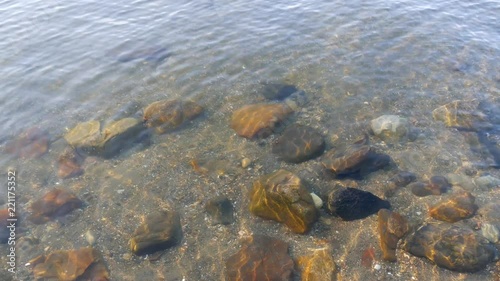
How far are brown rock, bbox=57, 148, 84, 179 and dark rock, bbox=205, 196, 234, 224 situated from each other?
13.5ft

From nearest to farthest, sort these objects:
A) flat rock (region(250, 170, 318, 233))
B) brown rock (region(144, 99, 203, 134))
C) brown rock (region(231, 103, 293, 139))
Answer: flat rock (region(250, 170, 318, 233)), brown rock (region(231, 103, 293, 139)), brown rock (region(144, 99, 203, 134))

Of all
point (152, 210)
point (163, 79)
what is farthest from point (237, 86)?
point (152, 210)

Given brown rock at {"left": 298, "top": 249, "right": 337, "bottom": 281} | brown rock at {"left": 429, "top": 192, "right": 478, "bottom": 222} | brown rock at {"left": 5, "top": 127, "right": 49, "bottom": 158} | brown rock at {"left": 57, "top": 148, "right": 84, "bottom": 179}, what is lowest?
brown rock at {"left": 298, "top": 249, "right": 337, "bottom": 281}

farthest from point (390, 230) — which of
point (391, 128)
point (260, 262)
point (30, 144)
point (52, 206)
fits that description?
point (30, 144)

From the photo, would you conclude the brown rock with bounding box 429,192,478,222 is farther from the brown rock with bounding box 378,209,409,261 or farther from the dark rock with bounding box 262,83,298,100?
the dark rock with bounding box 262,83,298,100

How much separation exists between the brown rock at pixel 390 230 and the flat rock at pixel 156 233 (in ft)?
15.1

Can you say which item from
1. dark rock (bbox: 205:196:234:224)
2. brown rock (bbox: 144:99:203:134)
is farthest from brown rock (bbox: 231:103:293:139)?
dark rock (bbox: 205:196:234:224)

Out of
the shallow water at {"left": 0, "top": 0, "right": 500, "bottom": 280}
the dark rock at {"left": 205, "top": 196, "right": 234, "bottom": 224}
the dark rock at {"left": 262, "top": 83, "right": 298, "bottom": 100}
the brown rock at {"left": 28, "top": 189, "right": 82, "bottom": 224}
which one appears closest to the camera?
the shallow water at {"left": 0, "top": 0, "right": 500, "bottom": 280}

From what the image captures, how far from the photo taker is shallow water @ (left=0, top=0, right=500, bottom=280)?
8555 millimetres

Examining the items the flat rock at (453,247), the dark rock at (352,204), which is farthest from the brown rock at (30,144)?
the flat rock at (453,247)

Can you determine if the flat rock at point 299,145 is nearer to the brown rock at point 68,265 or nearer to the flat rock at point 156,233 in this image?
the flat rock at point 156,233

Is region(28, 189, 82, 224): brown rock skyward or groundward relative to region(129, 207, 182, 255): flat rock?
skyward

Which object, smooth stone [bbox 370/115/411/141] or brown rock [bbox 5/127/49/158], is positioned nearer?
smooth stone [bbox 370/115/411/141]

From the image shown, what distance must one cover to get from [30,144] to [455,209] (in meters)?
12.1
